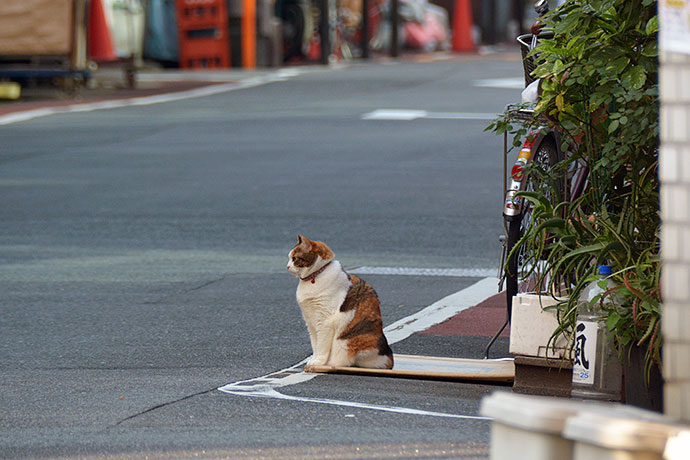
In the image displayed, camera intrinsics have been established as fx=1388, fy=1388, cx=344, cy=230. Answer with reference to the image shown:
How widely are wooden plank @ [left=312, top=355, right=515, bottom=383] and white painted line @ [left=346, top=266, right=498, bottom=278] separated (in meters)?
3.20

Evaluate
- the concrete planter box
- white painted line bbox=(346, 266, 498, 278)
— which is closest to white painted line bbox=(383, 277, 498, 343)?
white painted line bbox=(346, 266, 498, 278)

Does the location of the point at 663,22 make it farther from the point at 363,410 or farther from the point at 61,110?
the point at 61,110

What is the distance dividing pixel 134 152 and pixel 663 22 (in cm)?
1548

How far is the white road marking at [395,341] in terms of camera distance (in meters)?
5.88

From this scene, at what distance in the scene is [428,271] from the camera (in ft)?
33.7

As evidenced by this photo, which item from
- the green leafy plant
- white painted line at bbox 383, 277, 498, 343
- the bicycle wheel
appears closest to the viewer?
the green leafy plant

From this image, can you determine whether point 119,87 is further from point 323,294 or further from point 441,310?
point 323,294

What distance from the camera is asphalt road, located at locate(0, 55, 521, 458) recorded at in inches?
217

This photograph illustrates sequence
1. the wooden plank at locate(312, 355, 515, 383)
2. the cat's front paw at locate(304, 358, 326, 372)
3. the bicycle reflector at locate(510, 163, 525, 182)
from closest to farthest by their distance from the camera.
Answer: the wooden plank at locate(312, 355, 515, 383), the cat's front paw at locate(304, 358, 326, 372), the bicycle reflector at locate(510, 163, 525, 182)

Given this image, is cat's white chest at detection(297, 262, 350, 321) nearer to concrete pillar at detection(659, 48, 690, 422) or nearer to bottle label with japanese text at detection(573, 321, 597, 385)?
bottle label with japanese text at detection(573, 321, 597, 385)

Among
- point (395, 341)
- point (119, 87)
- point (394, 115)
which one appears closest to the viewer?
point (395, 341)

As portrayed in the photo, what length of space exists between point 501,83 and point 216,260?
1879 centimetres

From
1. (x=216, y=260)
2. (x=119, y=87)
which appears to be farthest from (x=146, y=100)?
(x=216, y=260)

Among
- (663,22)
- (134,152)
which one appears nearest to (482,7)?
(134,152)
